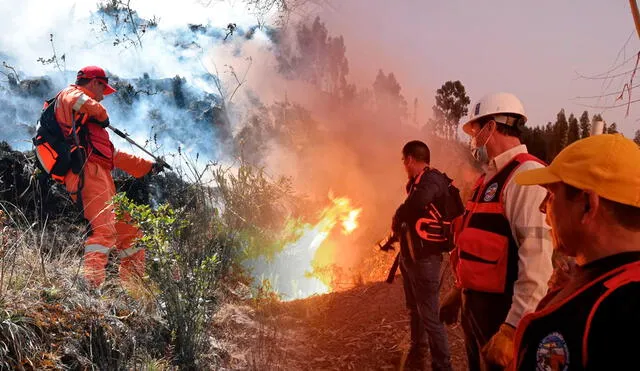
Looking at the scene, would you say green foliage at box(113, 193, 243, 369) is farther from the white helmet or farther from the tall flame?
the tall flame

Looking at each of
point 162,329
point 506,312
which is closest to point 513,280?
point 506,312

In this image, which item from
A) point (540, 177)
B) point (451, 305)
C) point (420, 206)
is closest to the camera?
point (540, 177)

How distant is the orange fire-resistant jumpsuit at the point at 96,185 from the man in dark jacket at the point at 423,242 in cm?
274

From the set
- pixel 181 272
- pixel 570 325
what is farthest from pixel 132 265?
pixel 570 325

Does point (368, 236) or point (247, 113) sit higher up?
point (247, 113)

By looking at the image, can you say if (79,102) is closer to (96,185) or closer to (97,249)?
(96,185)

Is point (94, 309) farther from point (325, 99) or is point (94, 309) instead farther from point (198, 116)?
point (325, 99)

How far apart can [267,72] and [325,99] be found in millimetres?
2592

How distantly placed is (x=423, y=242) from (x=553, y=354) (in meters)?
3.06

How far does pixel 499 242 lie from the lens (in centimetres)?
234

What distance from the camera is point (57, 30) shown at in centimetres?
789

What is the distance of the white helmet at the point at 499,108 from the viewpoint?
274 cm

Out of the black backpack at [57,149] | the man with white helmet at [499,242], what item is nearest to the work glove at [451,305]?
the man with white helmet at [499,242]

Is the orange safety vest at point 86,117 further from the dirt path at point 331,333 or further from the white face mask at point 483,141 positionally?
the white face mask at point 483,141
